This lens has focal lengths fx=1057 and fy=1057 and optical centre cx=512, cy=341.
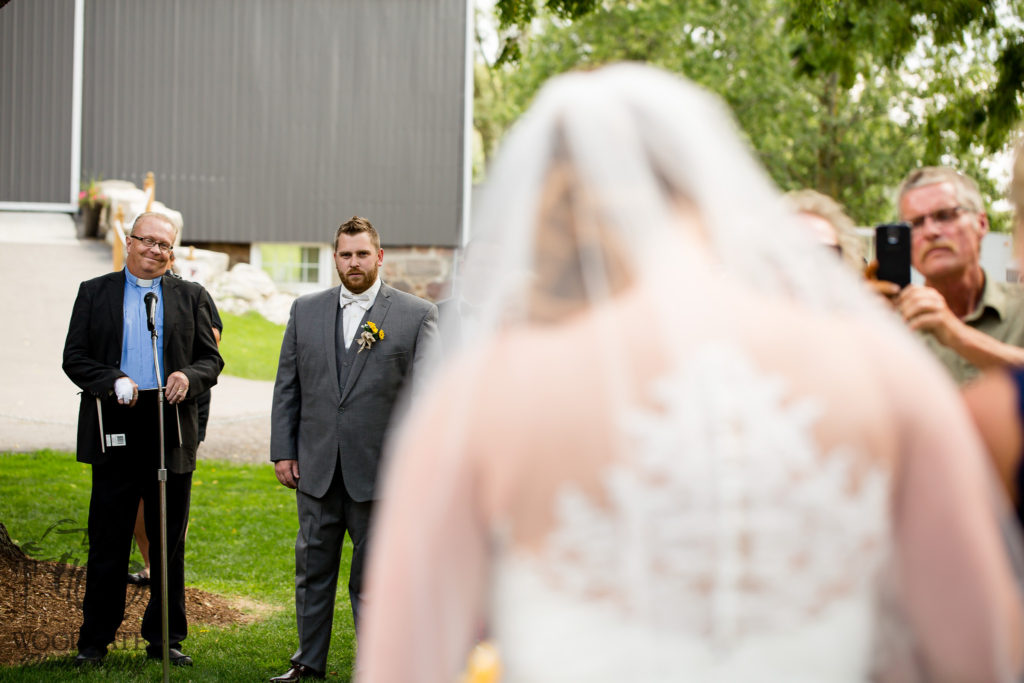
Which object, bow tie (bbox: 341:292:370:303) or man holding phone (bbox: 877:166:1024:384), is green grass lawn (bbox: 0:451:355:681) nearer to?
bow tie (bbox: 341:292:370:303)

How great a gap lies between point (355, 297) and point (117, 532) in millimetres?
1725

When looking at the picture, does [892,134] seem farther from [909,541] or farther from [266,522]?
[909,541]

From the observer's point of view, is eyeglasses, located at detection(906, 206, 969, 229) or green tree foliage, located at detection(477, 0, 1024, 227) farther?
green tree foliage, located at detection(477, 0, 1024, 227)

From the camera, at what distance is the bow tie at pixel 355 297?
5.59 metres

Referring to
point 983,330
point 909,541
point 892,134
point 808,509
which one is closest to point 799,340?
point 808,509

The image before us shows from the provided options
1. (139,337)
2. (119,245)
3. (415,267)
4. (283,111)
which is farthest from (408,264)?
(139,337)

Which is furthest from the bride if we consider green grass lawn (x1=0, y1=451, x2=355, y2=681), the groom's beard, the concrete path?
the concrete path

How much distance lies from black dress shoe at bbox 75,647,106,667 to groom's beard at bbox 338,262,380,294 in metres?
2.25

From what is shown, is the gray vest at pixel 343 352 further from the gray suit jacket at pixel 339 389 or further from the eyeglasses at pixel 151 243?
the eyeglasses at pixel 151 243

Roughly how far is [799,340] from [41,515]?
28.2 ft

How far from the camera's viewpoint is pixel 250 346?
16.7 m

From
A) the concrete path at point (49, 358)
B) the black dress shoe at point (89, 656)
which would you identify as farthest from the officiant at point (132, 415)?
the concrete path at point (49, 358)

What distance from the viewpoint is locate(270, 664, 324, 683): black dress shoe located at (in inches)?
Result: 205

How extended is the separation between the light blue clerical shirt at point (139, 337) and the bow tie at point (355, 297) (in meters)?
0.99
